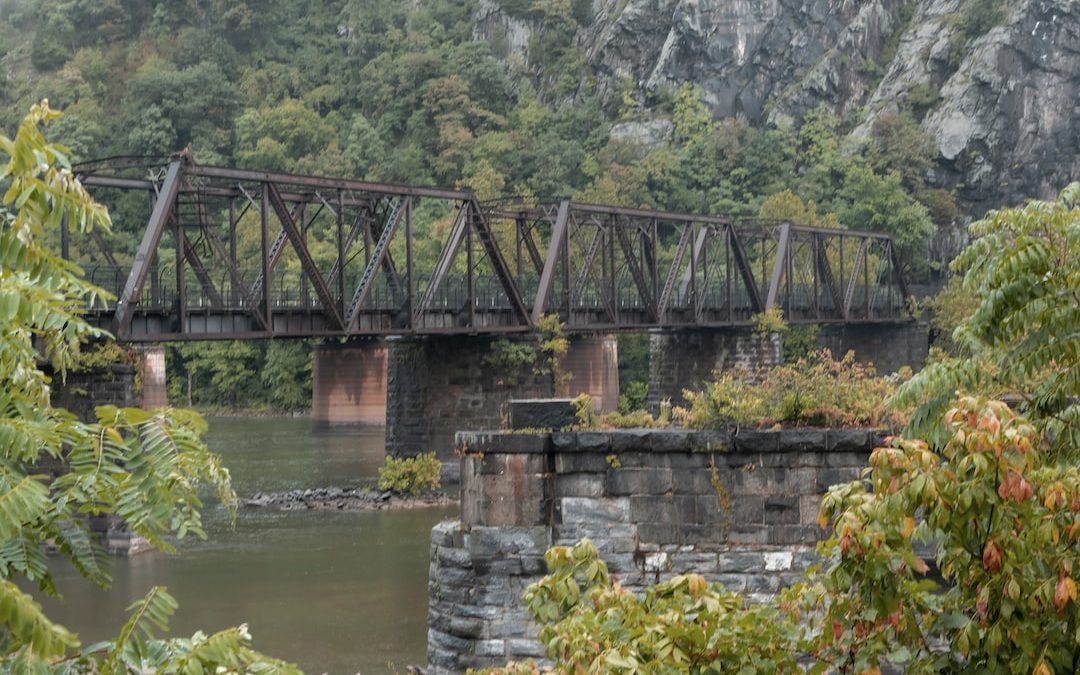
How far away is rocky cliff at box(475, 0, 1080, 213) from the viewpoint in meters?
98.8

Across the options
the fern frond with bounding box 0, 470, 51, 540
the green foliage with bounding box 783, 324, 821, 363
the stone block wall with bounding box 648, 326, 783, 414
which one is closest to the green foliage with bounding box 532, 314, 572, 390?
the stone block wall with bounding box 648, 326, 783, 414

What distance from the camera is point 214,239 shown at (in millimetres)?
38281

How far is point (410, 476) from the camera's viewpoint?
43438mm

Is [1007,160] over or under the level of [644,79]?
under

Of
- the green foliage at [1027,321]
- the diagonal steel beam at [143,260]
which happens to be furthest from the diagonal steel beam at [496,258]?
the green foliage at [1027,321]

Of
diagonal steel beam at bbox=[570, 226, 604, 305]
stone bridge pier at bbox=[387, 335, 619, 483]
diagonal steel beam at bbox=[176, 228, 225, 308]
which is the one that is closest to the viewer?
diagonal steel beam at bbox=[176, 228, 225, 308]

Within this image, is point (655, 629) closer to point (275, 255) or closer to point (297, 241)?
point (297, 241)

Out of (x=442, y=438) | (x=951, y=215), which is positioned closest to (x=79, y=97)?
(x=951, y=215)

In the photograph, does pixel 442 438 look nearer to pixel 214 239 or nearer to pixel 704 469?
pixel 214 239

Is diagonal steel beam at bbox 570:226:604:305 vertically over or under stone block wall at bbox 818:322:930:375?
over

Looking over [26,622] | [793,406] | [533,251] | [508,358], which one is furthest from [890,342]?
[26,622]

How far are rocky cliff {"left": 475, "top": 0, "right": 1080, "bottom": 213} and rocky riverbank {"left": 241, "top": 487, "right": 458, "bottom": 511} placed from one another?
6437 cm

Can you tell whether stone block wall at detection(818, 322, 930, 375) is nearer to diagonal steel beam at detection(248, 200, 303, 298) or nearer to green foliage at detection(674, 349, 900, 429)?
diagonal steel beam at detection(248, 200, 303, 298)

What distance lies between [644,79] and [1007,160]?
27209 mm
